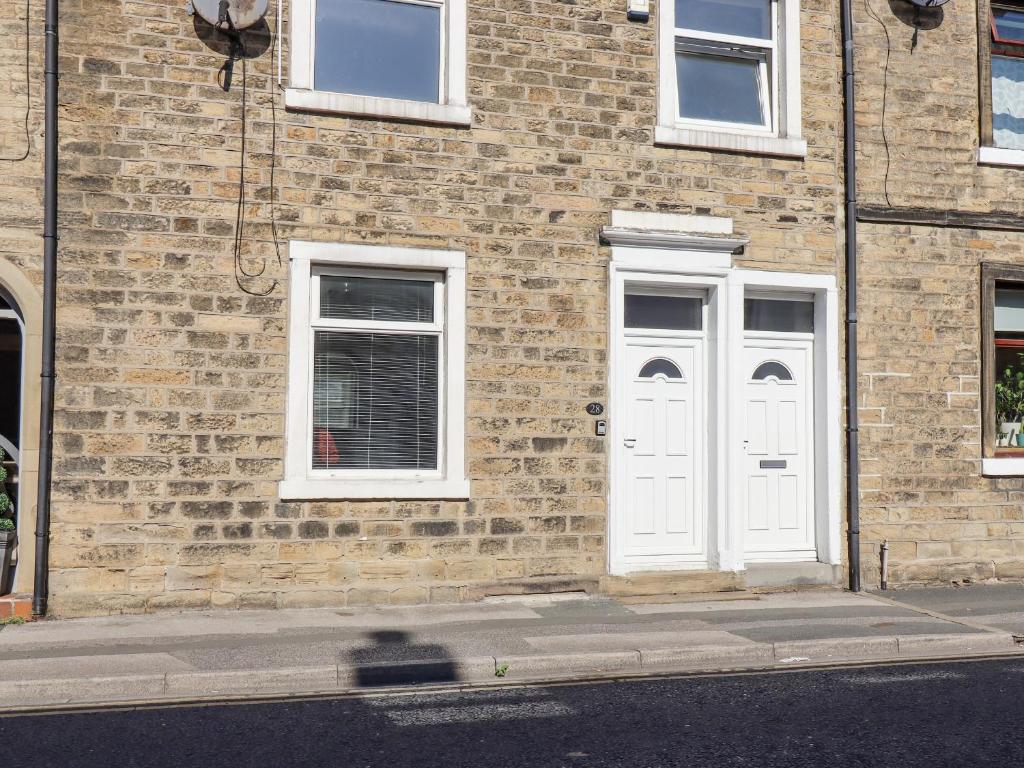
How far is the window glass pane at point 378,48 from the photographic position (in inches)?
385

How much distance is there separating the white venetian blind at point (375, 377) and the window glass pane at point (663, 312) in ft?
6.30

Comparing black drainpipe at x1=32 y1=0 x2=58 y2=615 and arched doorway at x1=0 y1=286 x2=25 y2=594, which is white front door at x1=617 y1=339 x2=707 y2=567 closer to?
black drainpipe at x1=32 y1=0 x2=58 y2=615

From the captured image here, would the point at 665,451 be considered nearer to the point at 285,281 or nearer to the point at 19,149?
the point at 285,281

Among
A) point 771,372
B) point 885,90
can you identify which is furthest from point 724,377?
point 885,90

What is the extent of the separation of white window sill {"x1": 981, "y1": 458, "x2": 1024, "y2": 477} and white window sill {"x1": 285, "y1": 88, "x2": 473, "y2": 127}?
19.7ft

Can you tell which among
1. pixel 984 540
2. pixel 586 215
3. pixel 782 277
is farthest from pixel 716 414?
pixel 984 540

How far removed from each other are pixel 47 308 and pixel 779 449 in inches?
261

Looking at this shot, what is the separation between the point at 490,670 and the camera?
7.29 metres

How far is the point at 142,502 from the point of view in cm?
892

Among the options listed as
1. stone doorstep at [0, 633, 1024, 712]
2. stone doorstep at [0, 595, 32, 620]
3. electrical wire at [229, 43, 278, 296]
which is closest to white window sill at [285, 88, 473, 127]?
electrical wire at [229, 43, 278, 296]

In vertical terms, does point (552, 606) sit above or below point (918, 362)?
below

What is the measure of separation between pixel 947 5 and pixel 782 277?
3354 mm

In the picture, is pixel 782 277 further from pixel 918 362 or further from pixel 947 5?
pixel 947 5

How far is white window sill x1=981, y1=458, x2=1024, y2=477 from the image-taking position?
439 inches
